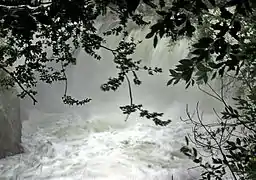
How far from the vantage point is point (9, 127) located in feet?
20.4

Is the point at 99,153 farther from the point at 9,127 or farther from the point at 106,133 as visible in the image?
the point at 9,127

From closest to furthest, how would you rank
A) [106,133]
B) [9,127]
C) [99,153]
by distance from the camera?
[99,153] → [9,127] → [106,133]

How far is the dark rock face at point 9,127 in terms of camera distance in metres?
6.08

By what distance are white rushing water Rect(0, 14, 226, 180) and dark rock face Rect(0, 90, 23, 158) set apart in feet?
0.54

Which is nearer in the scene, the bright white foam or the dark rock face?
the bright white foam

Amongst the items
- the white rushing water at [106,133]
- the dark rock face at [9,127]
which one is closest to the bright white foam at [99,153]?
the white rushing water at [106,133]

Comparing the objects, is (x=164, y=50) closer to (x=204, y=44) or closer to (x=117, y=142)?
(x=117, y=142)

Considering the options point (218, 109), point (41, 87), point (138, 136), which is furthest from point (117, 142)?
point (41, 87)

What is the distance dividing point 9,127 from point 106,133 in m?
1.61

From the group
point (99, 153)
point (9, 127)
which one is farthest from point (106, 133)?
point (9, 127)

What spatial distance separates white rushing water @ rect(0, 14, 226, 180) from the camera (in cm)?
536

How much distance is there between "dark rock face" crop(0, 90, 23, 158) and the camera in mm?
6078

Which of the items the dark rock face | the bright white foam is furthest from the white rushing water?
the dark rock face

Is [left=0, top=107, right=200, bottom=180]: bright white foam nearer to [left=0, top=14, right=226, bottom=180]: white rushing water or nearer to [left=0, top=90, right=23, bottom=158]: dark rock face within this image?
[left=0, top=14, right=226, bottom=180]: white rushing water
